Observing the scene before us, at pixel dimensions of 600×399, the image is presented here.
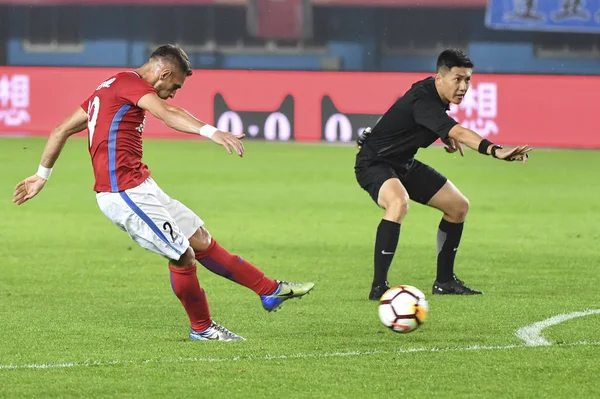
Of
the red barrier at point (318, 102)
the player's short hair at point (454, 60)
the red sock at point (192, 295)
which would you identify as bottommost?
the red barrier at point (318, 102)

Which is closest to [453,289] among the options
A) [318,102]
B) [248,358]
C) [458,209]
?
[458,209]

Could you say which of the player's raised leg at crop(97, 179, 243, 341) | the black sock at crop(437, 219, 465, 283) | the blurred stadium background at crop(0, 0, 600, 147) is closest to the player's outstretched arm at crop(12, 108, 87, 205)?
the player's raised leg at crop(97, 179, 243, 341)

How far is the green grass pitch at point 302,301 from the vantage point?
6727mm

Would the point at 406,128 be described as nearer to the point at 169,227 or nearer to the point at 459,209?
the point at 459,209

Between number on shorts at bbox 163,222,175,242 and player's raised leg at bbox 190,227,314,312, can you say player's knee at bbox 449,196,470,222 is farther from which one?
number on shorts at bbox 163,222,175,242

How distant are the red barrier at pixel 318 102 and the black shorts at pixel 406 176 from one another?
1405 cm

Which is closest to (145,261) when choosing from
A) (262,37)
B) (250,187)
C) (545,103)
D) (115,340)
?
(115,340)

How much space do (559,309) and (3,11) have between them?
1019 inches

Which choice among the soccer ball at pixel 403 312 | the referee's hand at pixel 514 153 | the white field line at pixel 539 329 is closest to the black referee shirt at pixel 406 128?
the referee's hand at pixel 514 153

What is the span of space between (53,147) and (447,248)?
3.21 metres

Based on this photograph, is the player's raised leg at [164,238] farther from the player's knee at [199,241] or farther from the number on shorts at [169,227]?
the player's knee at [199,241]

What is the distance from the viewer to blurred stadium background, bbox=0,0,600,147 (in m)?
24.3

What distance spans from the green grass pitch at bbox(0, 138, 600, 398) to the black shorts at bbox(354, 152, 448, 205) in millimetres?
779

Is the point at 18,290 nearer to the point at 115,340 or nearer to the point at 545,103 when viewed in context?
the point at 115,340
